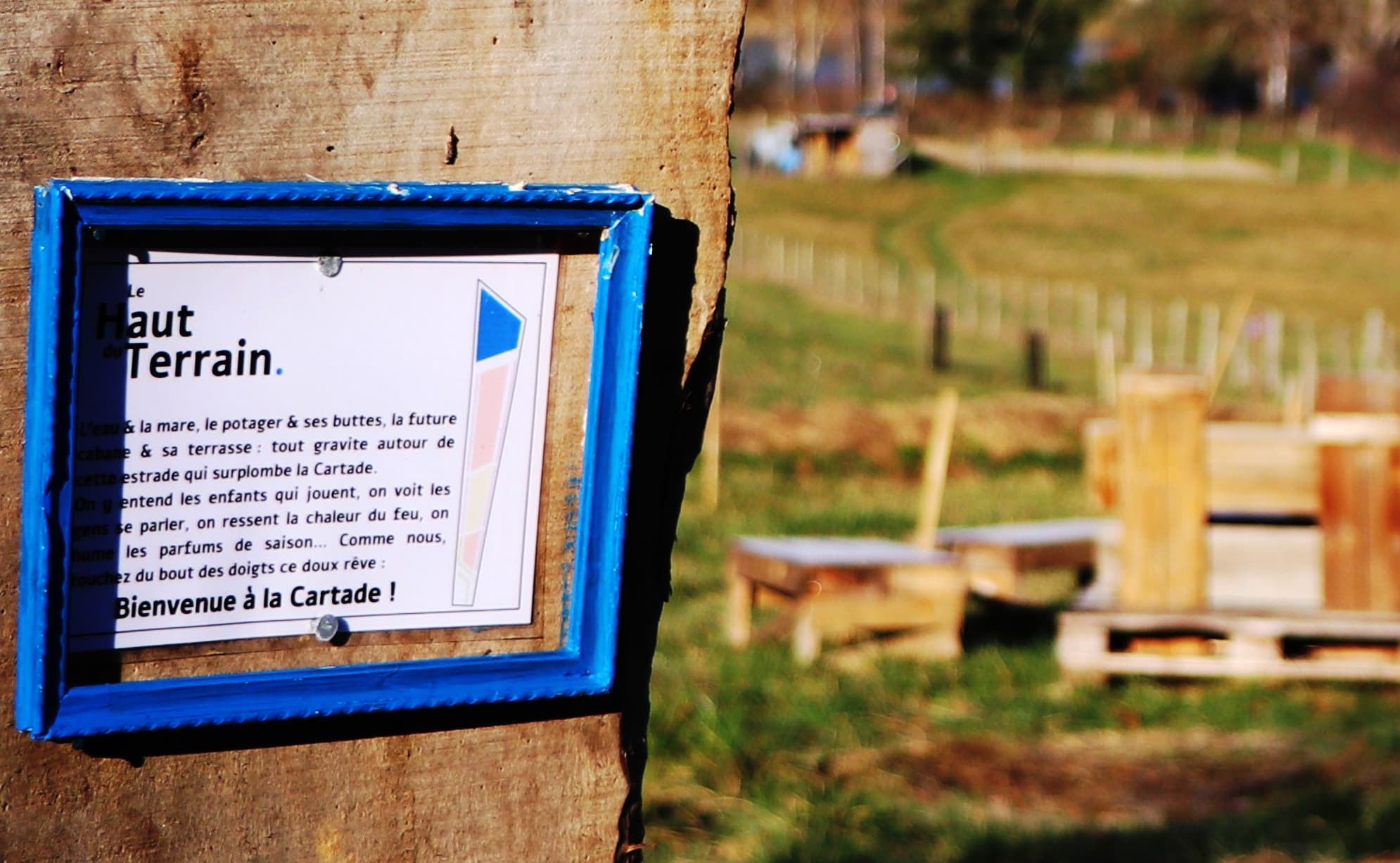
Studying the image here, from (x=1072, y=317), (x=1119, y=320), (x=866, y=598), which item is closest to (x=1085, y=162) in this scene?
(x=1072, y=317)

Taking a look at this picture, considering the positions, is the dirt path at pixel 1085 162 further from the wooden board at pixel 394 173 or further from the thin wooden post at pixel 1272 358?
the wooden board at pixel 394 173

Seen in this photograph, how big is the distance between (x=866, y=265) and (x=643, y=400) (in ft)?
125

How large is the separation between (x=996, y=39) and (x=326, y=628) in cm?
5350

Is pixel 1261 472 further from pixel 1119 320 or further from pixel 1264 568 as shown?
pixel 1119 320

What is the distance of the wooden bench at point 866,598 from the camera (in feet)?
23.6

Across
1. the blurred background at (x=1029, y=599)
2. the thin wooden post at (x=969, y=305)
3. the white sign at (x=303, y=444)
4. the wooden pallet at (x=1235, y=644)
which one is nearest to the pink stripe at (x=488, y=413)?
the white sign at (x=303, y=444)

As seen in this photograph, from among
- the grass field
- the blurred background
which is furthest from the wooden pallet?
the grass field

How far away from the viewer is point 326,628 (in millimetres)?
1705

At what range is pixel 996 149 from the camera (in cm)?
5925

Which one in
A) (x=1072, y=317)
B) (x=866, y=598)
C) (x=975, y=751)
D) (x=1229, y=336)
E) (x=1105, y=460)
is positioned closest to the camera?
(x=975, y=751)

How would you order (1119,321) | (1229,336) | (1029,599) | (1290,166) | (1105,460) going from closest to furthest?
(1105,460) → (1029,599) → (1229,336) → (1119,321) → (1290,166)

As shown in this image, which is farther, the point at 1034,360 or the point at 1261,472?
the point at 1034,360

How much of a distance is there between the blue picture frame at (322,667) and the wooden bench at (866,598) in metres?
5.45

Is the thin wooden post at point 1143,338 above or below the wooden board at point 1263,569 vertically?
above
